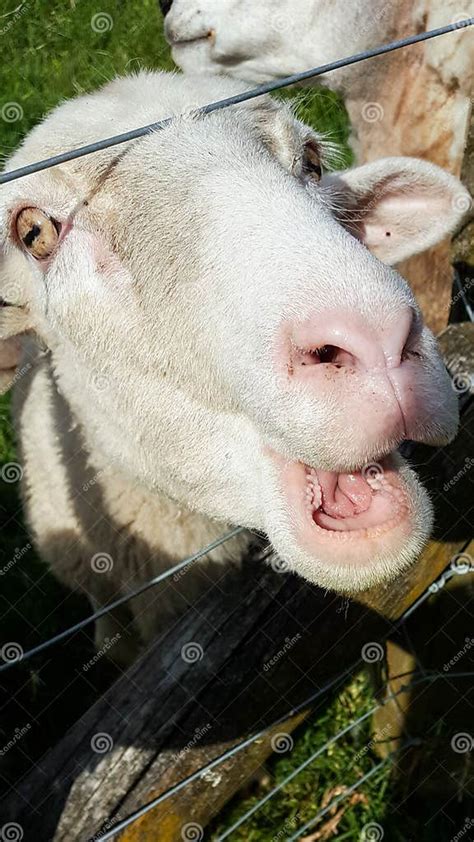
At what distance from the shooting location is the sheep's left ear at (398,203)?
302 cm

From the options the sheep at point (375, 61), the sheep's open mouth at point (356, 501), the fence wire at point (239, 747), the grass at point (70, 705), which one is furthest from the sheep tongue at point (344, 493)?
the sheep at point (375, 61)

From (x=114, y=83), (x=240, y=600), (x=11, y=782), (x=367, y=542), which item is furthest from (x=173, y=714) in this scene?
(x=114, y=83)

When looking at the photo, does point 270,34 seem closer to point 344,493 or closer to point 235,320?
point 235,320

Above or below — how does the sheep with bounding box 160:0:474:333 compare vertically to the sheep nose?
below

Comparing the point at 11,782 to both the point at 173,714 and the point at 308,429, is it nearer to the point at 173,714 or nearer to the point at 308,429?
the point at 173,714

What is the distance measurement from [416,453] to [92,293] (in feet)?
3.35

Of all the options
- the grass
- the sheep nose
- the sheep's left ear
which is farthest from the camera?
the sheep nose

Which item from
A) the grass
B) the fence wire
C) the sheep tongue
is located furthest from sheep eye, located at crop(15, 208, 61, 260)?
the fence wire

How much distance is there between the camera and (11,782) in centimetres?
375

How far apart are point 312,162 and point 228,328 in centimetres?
89

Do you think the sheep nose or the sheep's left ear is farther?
the sheep nose

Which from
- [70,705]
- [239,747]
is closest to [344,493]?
[239,747]

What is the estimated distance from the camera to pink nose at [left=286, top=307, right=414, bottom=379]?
188 centimetres

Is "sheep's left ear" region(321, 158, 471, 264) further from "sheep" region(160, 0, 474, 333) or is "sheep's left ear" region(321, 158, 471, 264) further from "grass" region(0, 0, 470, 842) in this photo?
"sheep" region(160, 0, 474, 333)
